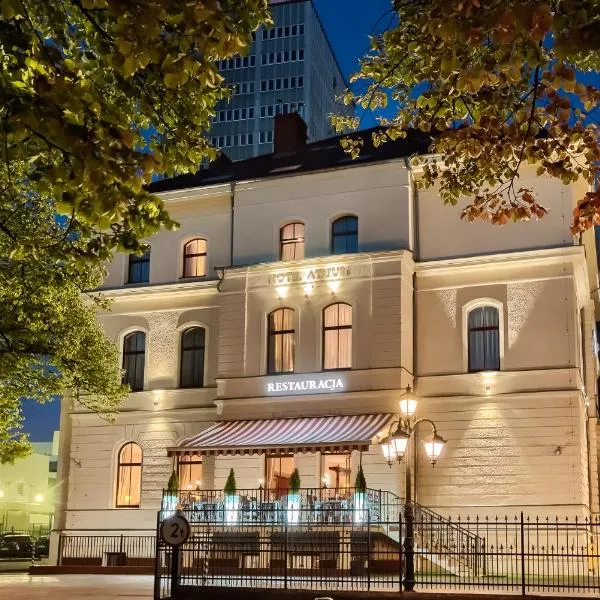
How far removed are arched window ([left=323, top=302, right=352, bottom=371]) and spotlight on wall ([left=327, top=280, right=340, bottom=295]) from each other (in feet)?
1.40

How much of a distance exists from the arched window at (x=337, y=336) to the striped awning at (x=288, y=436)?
188 centimetres

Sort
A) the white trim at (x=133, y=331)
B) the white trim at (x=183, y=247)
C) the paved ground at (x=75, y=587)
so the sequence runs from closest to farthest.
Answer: the paved ground at (x=75, y=587)
the white trim at (x=133, y=331)
the white trim at (x=183, y=247)

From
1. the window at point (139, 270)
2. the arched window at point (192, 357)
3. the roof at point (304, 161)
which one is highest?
the roof at point (304, 161)

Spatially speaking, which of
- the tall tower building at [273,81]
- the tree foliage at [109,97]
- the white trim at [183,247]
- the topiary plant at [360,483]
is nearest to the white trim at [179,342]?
the white trim at [183,247]

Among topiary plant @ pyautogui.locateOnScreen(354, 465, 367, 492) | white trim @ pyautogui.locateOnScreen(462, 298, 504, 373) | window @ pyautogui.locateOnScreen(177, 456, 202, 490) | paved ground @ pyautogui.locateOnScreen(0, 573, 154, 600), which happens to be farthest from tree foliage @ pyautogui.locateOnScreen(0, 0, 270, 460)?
window @ pyautogui.locateOnScreen(177, 456, 202, 490)

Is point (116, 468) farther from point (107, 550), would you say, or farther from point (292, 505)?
point (292, 505)

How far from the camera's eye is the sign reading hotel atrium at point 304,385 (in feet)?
98.3

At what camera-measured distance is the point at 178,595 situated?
1939 centimetres

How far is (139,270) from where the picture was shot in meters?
35.5

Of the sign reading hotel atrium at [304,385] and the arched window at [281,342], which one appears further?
the arched window at [281,342]

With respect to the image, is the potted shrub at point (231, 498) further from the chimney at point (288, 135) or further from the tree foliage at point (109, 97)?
the chimney at point (288, 135)

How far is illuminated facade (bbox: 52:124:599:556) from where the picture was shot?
28.4 m

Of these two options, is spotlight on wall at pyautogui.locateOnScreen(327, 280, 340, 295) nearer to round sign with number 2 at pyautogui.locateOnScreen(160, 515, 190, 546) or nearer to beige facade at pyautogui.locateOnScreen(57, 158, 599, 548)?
beige facade at pyautogui.locateOnScreen(57, 158, 599, 548)

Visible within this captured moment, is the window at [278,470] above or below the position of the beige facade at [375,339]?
below
